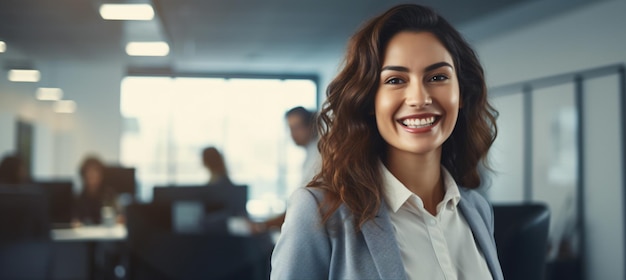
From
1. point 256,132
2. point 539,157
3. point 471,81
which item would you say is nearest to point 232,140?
point 256,132

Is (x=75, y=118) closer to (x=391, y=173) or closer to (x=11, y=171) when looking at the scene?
(x=11, y=171)

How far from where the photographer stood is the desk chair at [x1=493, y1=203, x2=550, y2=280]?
1538mm

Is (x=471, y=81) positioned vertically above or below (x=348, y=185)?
above

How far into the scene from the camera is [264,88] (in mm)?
9406

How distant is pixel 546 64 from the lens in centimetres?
529

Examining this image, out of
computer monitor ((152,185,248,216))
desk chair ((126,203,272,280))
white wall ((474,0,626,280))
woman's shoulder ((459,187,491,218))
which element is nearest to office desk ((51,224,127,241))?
computer monitor ((152,185,248,216))

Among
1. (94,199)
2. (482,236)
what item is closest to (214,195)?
(94,199)

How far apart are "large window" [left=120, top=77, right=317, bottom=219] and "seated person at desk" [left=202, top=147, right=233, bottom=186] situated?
173 inches

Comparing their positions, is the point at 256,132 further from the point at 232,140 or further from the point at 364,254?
the point at 364,254

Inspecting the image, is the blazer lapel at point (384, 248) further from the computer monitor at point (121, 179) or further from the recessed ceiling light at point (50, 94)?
the recessed ceiling light at point (50, 94)

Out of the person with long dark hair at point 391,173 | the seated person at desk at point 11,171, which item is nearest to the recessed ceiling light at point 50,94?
the seated person at desk at point 11,171

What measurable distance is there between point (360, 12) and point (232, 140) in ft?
13.7

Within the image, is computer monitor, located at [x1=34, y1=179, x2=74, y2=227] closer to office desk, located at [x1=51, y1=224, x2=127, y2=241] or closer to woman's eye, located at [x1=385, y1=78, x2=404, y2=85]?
office desk, located at [x1=51, y1=224, x2=127, y2=241]

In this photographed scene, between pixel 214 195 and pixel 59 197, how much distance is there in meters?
1.46
